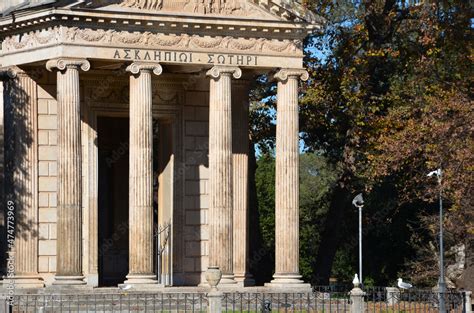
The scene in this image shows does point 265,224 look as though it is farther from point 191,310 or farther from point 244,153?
point 191,310

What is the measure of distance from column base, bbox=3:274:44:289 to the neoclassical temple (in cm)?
5

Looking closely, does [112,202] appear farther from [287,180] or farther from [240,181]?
[287,180]

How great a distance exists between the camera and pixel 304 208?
78.1 m

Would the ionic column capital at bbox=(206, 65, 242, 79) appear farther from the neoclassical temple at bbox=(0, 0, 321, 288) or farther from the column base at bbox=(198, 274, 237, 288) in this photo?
the column base at bbox=(198, 274, 237, 288)

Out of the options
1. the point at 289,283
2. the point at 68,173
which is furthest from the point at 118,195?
the point at 289,283

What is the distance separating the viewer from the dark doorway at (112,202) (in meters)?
46.2

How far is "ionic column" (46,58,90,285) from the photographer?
129 feet

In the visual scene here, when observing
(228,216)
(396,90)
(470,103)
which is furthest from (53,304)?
(396,90)

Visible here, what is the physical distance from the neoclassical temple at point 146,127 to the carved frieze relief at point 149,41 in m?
Answer: 0.04

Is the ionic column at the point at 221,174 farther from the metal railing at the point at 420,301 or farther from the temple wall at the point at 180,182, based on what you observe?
the metal railing at the point at 420,301

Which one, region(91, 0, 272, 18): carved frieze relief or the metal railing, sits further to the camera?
region(91, 0, 272, 18): carved frieze relief

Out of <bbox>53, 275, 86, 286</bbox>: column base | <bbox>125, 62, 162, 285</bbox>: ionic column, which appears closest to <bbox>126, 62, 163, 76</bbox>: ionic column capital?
<bbox>125, 62, 162, 285</bbox>: ionic column

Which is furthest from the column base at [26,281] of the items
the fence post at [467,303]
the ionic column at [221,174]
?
the fence post at [467,303]

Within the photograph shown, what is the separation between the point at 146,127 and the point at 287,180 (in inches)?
203
